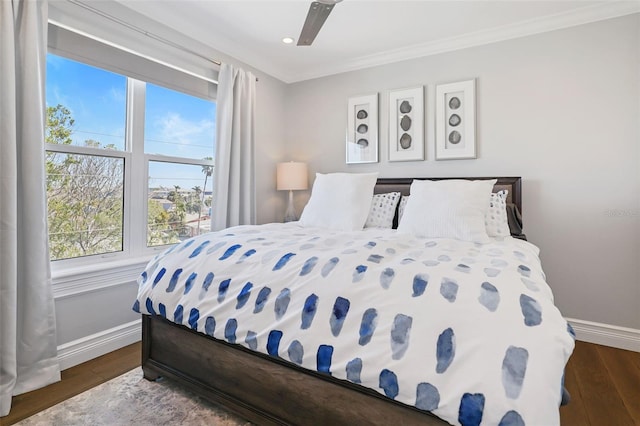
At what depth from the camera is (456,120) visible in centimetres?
304

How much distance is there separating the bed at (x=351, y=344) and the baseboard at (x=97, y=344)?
59 centimetres

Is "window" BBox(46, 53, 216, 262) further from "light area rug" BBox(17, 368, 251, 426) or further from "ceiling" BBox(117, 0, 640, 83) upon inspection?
"light area rug" BBox(17, 368, 251, 426)

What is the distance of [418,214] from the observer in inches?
91.1

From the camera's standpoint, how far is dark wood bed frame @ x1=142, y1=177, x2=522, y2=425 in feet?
3.95

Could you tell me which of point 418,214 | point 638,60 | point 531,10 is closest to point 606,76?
point 638,60

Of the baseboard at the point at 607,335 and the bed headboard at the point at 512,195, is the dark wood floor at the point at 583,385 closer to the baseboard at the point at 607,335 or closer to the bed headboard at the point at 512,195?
the baseboard at the point at 607,335

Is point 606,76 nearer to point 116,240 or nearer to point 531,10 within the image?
point 531,10

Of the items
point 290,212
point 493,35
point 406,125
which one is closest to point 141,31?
point 290,212

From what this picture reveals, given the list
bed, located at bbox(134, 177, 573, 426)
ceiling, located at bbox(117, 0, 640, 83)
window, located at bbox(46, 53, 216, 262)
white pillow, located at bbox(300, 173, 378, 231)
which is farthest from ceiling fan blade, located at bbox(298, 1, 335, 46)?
window, located at bbox(46, 53, 216, 262)

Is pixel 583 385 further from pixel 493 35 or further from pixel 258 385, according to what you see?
pixel 493 35

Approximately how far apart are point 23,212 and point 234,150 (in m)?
1.65

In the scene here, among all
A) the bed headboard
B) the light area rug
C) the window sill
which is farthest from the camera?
the bed headboard

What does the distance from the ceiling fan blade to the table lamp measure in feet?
5.20

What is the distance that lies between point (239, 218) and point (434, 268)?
2.33 meters
